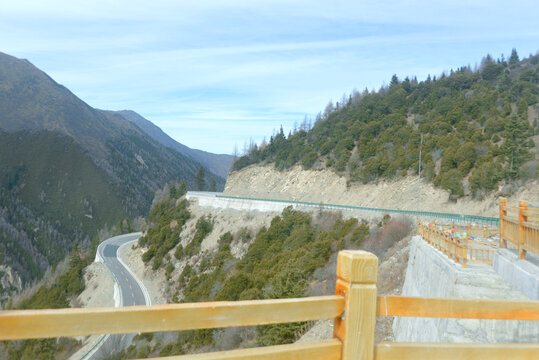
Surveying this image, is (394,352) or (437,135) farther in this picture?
(437,135)

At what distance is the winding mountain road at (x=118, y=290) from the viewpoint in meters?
28.9

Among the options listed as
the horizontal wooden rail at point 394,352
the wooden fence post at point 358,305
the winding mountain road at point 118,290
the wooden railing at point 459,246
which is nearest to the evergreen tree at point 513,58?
the winding mountain road at point 118,290

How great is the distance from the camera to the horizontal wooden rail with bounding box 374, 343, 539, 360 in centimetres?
240

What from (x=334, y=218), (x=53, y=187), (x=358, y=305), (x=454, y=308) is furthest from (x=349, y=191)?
(x=53, y=187)

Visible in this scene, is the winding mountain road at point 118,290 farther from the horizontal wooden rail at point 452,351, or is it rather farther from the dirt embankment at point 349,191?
the horizontal wooden rail at point 452,351

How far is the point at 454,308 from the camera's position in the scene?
2.45m

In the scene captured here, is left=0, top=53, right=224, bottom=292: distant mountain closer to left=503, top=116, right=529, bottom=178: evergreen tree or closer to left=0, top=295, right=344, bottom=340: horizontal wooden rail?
left=503, top=116, right=529, bottom=178: evergreen tree

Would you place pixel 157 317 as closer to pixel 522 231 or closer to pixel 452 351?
pixel 452 351

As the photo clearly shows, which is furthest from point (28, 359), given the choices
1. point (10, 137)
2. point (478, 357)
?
point (10, 137)

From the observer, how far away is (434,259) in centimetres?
1053

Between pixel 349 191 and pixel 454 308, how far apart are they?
44.8m

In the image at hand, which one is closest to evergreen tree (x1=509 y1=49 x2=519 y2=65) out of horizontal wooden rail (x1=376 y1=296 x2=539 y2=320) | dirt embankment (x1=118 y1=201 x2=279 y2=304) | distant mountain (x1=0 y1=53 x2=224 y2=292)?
dirt embankment (x1=118 y1=201 x2=279 y2=304)

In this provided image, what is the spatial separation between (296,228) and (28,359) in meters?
23.3

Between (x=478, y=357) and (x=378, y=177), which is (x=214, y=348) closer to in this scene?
(x=478, y=357)
